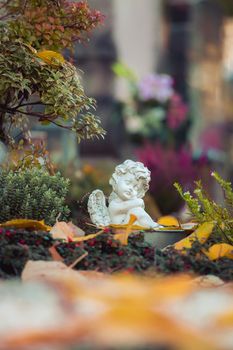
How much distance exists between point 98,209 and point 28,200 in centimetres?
29

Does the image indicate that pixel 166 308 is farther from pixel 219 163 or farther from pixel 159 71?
pixel 159 71

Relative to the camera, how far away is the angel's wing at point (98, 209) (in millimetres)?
4355

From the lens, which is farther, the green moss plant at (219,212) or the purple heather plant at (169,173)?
the purple heather plant at (169,173)

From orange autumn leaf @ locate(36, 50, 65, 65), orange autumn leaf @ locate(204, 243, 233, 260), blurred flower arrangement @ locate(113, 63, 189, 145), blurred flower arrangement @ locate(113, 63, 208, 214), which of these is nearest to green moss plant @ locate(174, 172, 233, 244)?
orange autumn leaf @ locate(204, 243, 233, 260)

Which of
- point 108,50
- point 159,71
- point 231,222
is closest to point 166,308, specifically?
point 231,222

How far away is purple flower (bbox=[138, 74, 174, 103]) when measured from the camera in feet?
51.8

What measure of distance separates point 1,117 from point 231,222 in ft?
5.18

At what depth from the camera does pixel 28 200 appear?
442 cm

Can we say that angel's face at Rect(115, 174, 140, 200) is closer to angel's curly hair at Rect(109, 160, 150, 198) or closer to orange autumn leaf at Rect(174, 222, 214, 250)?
angel's curly hair at Rect(109, 160, 150, 198)

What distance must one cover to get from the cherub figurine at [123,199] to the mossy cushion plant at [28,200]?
0.13m

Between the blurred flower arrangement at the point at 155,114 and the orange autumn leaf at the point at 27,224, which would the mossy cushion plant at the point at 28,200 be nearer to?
the orange autumn leaf at the point at 27,224

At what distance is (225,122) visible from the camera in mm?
29281

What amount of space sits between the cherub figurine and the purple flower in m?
11.3

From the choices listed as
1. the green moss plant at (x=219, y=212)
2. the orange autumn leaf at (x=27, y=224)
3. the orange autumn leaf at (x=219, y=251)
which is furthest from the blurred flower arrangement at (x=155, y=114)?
the orange autumn leaf at (x=219, y=251)
